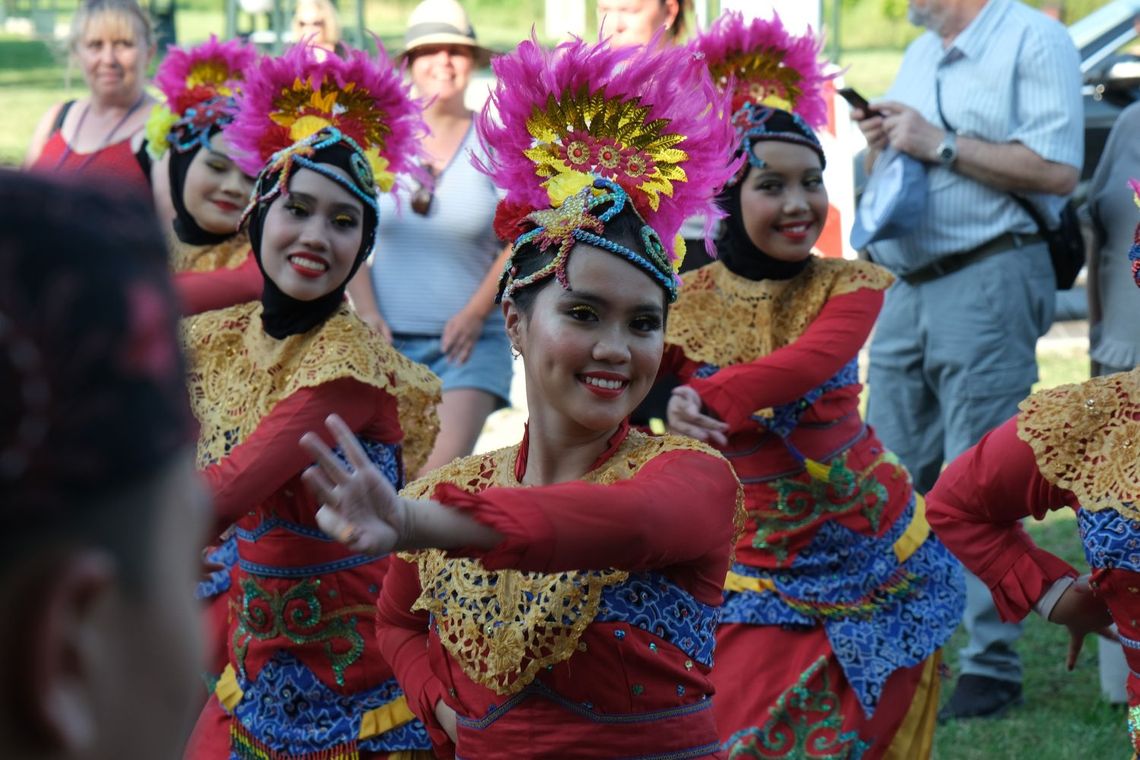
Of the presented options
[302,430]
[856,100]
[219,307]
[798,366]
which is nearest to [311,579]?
[302,430]

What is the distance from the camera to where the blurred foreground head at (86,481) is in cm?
103

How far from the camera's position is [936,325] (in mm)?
5797

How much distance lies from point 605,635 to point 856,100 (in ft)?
10.5

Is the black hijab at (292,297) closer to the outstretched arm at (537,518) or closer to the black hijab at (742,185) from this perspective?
the black hijab at (742,185)

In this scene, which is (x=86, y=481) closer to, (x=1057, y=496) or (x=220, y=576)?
(x=1057, y=496)

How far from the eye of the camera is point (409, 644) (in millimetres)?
3191

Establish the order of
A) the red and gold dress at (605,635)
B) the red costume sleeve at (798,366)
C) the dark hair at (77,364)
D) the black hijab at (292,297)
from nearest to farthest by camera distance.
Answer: the dark hair at (77,364)
the red and gold dress at (605,635)
the black hijab at (292,297)
the red costume sleeve at (798,366)

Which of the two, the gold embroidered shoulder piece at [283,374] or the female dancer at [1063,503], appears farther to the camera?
the gold embroidered shoulder piece at [283,374]

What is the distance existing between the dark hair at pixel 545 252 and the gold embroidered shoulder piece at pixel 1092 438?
2.67 feet

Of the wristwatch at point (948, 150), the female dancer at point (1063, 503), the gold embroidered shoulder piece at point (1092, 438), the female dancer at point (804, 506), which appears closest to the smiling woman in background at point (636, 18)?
the wristwatch at point (948, 150)

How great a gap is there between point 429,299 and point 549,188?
314 centimetres

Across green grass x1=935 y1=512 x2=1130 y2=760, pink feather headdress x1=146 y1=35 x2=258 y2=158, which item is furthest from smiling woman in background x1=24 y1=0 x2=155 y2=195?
green grass x1=935 y1=512 x2=1130 y2=760

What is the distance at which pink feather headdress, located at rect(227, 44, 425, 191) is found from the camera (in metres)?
4.30

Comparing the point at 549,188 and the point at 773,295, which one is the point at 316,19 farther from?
the point at 549,188
